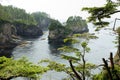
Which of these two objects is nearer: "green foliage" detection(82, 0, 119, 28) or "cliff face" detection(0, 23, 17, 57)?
"green foliage" detection(82, 0, 119, 28)

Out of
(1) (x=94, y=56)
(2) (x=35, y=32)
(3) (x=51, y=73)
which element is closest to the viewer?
(3) (x=51, y=73)

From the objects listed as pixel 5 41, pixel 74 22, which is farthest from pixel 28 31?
pixel 5 41

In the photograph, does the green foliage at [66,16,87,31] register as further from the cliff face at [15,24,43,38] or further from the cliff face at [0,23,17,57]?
the cliff face at [0,23,17,57]

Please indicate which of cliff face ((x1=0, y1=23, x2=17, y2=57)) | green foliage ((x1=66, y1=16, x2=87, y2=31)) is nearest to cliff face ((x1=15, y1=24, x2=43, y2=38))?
green foliage ((x1=66, y1=16, x2=87, y2=31))

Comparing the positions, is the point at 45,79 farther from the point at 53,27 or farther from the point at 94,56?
the point at 53,27

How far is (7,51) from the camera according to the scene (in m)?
90.8

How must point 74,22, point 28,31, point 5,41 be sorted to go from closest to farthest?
point 5,41, point 28,31, point 74,22

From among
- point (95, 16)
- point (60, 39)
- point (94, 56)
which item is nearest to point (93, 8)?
point (95, 16)

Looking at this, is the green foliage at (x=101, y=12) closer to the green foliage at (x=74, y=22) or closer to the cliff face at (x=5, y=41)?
the cliff face at (x=5, y=41)

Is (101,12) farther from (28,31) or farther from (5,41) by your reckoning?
(28,31)

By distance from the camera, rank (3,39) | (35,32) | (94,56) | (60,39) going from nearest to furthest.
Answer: (94,56), (3,39), (60,39), (35,32)

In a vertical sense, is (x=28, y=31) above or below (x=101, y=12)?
below

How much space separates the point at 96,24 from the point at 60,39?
115696mm

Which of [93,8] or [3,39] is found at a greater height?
[93,8]
